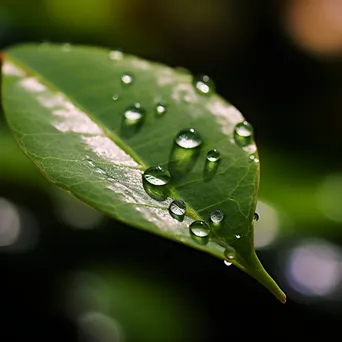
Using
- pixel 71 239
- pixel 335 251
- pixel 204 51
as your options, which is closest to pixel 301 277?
pixel 335 251

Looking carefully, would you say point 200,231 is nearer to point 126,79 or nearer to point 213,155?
point 213,155

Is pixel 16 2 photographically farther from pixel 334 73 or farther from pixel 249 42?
pixel 334 73

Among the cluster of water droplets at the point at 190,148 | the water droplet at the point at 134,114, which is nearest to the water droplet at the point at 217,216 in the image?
the cluster of water droplets at the point at 190,148

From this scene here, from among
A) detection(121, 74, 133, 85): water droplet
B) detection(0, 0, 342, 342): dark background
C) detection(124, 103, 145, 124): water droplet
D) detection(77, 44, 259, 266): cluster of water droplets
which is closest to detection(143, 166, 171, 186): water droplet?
detection(77, 44, 259, 266): cluster of water droplets

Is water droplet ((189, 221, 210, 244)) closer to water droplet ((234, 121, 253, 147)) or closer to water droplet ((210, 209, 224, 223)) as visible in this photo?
water droplet ((210, 209, 224, 223))

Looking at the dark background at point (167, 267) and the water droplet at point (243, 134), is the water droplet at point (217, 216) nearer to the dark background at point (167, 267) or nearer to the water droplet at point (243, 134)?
the water droplet at point (243, 134)

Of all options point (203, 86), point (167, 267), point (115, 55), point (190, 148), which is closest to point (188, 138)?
point (190, 148)
